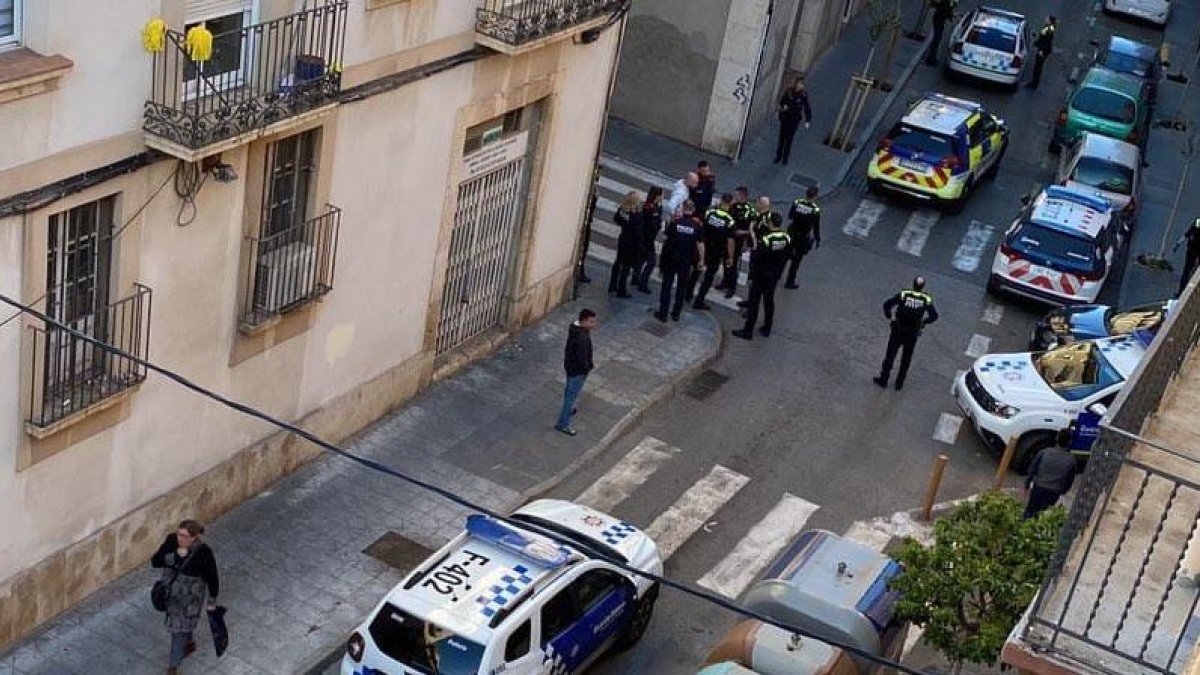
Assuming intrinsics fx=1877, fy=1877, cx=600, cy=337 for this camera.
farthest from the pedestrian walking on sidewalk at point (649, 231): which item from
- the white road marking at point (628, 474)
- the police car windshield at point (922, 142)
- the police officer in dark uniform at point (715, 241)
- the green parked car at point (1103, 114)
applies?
the green parked car at point (1103, 114)

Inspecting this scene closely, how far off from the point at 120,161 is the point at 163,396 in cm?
249

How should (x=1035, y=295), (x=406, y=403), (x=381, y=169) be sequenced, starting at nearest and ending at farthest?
(x=381, y=169) < (x=406, y=403) < (x=1035, y=295)

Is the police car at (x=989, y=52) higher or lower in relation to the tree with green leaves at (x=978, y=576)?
lower

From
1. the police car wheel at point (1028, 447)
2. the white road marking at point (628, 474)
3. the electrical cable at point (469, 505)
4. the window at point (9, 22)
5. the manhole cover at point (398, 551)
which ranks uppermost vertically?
the window at point (9, 22)

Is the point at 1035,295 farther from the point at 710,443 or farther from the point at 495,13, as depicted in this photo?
the point at 495,13

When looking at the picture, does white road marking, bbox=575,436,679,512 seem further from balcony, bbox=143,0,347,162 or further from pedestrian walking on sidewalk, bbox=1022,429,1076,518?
balcony, bbox=143,0,347,162

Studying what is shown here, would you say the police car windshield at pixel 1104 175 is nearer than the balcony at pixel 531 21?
No

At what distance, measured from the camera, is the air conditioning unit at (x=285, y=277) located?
17.0 meters

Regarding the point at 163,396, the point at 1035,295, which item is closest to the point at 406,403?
the point at 163,396

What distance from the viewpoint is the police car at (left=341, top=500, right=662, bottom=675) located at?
14.2 m

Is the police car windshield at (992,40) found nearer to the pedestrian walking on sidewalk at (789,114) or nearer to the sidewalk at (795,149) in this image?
the sidewalk at (795,149)

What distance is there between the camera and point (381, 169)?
18344mm

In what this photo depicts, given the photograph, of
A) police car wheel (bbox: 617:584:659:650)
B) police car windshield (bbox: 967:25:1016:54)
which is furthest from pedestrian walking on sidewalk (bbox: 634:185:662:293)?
police car windshield (bbox: 967:25:1016:54)

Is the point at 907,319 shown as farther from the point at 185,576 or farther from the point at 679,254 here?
the point at 185,576
